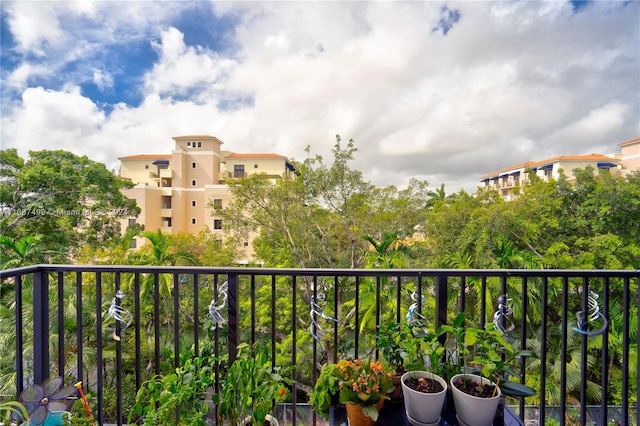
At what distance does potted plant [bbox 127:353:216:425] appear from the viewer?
1.08 metres

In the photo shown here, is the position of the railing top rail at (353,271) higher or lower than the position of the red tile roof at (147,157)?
lower

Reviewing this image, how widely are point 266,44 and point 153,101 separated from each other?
11.9ft

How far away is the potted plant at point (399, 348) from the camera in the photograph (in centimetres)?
114

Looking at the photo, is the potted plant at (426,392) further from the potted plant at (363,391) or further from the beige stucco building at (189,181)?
the beige stucco building at (189,181)

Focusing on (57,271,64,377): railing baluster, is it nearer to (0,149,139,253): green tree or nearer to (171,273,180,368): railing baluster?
(171,273,180,368): railing baluster

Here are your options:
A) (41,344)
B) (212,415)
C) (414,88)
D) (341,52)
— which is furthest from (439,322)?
(414,88)

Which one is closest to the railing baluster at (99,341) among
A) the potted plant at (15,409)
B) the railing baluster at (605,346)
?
the potted plant at (15,409)

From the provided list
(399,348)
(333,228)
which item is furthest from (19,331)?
(333,228)

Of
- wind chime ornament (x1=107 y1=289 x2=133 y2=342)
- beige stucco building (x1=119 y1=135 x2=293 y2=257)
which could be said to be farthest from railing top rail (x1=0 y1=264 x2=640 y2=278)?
beige stucco building (x1=119 y1=135 x2=293 y2=257)

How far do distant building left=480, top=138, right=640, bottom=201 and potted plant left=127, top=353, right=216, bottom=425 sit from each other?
9.96m

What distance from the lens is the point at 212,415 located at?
50.3 inches

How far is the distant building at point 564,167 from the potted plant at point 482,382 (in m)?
9.38

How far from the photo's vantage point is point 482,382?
3.48 ft

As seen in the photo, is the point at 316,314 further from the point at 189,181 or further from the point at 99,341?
the point at 189,181
